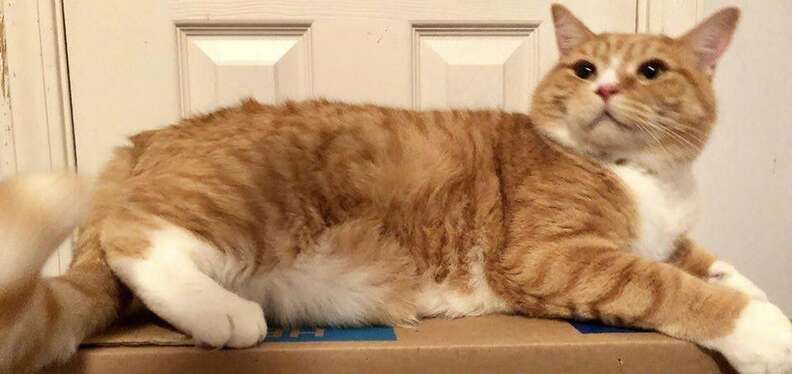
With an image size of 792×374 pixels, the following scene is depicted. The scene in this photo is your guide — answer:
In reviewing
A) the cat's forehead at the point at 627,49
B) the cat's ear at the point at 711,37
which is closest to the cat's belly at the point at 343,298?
the cat's forehead at the point at 627,49

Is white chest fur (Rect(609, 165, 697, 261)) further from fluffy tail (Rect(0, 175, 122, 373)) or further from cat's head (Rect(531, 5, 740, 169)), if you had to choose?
fluffy tail (Rect(0, 175, 122, 373))

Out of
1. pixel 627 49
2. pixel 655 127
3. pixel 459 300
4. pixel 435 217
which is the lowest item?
pixel 459 300

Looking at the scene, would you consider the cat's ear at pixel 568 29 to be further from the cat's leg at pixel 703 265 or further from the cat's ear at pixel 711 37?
the cat's leg at pixel 703 265

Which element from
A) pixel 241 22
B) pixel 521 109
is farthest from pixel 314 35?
pixel 521 109

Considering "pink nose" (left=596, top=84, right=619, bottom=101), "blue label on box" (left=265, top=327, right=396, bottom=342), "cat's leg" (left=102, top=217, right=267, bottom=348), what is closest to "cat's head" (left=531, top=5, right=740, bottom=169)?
"pink nose" (left=596, top=84, right=619, bottom=101)

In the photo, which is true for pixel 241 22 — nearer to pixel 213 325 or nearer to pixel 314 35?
pixel 314 35

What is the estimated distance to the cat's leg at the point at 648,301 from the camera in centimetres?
74

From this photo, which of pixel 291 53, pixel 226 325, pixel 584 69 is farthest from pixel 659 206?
pixel 291 53

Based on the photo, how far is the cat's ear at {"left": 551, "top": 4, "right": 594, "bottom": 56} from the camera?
1.16m

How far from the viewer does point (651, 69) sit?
40.3 inches

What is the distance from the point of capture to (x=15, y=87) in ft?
4.33

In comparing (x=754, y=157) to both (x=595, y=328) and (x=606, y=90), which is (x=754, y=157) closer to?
(x=606, y=90)

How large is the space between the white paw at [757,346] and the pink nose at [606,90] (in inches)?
15.2

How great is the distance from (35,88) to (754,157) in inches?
63.4
